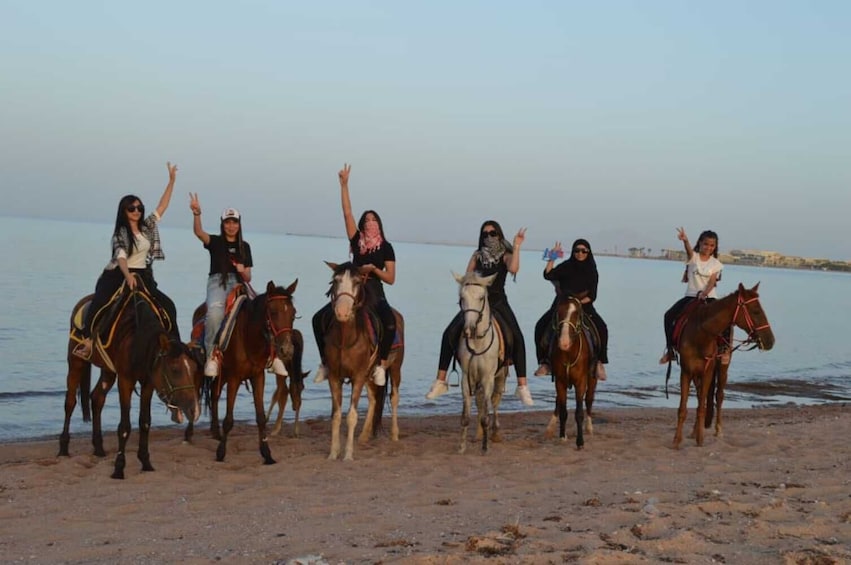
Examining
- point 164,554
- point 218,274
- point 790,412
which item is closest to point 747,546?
point 164,554

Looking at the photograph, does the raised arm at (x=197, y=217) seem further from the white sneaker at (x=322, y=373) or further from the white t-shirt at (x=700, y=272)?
the white t-shirt at (x=700, y=272)

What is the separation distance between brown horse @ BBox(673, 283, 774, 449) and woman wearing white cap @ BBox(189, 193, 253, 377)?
5.94 meters

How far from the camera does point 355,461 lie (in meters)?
10.6

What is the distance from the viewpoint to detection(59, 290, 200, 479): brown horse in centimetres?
897

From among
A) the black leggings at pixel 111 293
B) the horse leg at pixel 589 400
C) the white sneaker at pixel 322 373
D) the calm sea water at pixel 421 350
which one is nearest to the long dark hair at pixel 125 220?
the black leggings at pixel 111 293

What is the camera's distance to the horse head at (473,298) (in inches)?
416

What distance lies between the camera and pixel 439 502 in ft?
26.9

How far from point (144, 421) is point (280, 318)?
1832 millimetres

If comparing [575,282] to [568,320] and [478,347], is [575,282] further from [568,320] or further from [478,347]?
[478,347]

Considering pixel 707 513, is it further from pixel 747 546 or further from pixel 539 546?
pixel 539 546

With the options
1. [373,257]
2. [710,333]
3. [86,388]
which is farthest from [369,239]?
[710,333]

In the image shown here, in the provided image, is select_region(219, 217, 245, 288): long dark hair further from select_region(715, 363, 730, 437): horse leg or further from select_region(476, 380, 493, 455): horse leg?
select_region(715, 363, 730, 437): horse leg

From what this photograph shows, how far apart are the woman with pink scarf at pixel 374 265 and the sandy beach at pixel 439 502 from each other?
1362mm

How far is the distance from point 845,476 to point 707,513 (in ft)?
9.15
